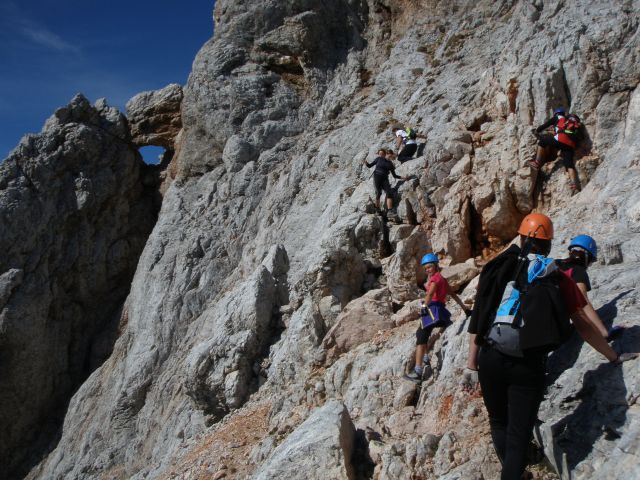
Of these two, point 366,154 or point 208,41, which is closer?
point 366,154

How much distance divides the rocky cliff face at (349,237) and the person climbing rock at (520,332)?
630 millimetres

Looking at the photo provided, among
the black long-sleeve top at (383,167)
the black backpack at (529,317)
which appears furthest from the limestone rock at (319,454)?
the black long-sleeve top at (383,167)

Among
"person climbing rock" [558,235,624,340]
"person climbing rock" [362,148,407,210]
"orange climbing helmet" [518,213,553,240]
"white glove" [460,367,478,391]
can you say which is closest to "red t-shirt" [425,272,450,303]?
"white glove" [460,367,478,391]

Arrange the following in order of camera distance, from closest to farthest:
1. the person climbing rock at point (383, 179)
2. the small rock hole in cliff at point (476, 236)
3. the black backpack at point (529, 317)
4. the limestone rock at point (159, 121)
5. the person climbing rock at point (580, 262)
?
the black backpack at point (529, 317) < the person climbing rock at point (580, 262) < the small rock hole in cliff at point (476, 236) < the person climbing rock at point (383, 179) < the limestone rock at point (159, 121)

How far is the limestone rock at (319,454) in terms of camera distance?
7.11 m

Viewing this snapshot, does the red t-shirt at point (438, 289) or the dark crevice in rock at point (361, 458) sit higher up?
the red t-shirt at point (438, 289)

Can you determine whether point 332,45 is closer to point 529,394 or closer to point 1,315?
point 1,315

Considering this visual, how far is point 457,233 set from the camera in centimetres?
1344

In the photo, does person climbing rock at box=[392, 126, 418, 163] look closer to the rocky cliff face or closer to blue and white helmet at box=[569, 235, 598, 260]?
the rocky cliff face

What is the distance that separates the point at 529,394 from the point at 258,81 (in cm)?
2387

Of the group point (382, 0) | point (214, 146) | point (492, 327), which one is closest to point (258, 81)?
point (214, 146)

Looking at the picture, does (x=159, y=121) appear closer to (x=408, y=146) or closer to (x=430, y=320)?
(x=408, y=146)

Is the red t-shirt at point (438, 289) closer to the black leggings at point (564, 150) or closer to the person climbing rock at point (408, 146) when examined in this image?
the black leggings at point (564, 150)

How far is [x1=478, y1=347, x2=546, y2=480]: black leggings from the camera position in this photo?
4.89 meters
